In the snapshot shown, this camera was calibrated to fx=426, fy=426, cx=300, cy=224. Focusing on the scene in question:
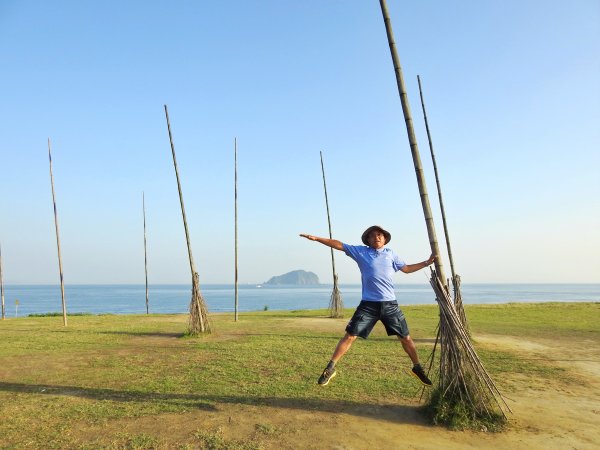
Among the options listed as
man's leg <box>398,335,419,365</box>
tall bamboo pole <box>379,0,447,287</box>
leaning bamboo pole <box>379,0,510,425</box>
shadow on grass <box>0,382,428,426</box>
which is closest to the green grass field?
shadow on grass <box>0,382,428,426</box>

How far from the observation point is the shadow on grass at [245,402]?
16.5 feet

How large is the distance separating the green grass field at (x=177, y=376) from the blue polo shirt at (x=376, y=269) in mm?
1462

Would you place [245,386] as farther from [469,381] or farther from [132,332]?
[132,332]

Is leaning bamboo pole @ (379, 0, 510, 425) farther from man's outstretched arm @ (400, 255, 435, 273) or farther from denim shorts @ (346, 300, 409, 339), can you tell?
denim shorts @ (346, 300, 409, 339)

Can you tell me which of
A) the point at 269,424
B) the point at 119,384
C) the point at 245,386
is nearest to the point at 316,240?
the point at 269,424

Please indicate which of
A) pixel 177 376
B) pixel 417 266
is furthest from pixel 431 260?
pixel 177 376

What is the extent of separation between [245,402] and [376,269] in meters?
2.43

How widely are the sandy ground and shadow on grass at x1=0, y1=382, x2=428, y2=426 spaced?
0.02 meters

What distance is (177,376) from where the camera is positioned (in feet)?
23.4

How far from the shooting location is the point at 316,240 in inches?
207

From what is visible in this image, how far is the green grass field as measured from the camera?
4.64 metres

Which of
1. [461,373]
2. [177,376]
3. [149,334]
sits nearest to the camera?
[461,373]

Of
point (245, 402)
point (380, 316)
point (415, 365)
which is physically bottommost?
point (245, 402)

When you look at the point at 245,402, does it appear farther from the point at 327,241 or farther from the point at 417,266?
the point at 417,266
